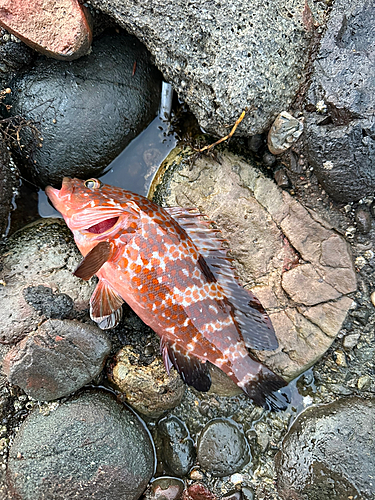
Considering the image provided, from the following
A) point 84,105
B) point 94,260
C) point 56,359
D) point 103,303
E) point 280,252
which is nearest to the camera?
point 94,260

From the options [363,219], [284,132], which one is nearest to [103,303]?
[284,132]

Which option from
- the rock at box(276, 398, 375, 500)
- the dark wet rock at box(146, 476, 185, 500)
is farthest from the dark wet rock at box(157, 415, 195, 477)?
the rock at box(276, 398, 375, 500)

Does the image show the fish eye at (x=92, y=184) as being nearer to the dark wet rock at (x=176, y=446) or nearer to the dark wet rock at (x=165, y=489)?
the dark wet rock at (x=176, y=446)

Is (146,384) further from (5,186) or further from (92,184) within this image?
(5,186)

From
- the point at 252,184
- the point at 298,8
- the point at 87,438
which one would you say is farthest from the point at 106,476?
the point at 298,8

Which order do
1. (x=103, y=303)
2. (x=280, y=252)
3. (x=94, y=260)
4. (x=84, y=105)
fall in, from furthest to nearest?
(x=280, y=252), (x=84, y=105), (x=103, y=303), (x=94, y=260)

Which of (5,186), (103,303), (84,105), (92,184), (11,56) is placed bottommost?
(103,303)

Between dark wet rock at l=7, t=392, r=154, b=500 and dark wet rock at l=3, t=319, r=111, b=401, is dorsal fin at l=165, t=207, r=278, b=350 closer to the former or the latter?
dark wet rock at l=3, t=319, r=111, b=401
